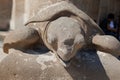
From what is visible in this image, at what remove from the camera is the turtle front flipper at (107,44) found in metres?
1.52

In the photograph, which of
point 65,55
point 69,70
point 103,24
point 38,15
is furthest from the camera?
point 103,24

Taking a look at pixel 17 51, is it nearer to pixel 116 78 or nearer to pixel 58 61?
pixel 58 61

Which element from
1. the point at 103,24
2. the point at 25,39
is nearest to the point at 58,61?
the point at 25,39

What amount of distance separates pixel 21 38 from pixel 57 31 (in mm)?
153

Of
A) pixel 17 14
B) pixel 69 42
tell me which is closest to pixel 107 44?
pixel 69 42

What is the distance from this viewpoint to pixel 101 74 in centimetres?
150

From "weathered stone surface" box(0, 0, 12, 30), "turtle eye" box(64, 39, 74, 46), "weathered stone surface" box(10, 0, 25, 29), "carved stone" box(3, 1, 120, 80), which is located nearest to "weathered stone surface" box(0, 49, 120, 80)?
"carved stone" box(3, 1, 120, 80)

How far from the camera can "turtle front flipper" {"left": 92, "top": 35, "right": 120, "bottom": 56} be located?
4.99ft

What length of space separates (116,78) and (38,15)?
0.37 metres

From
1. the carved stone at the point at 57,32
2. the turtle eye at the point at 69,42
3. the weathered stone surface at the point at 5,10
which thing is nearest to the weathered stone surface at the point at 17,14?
the weathered stone surface at the point at 5,10

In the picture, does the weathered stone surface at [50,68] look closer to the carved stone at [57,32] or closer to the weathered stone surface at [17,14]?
the carved stone at [57,32]

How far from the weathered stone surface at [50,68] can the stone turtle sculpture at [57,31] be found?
0.04 m

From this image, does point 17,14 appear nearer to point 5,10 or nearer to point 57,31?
point 5,10

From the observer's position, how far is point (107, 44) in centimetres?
152
